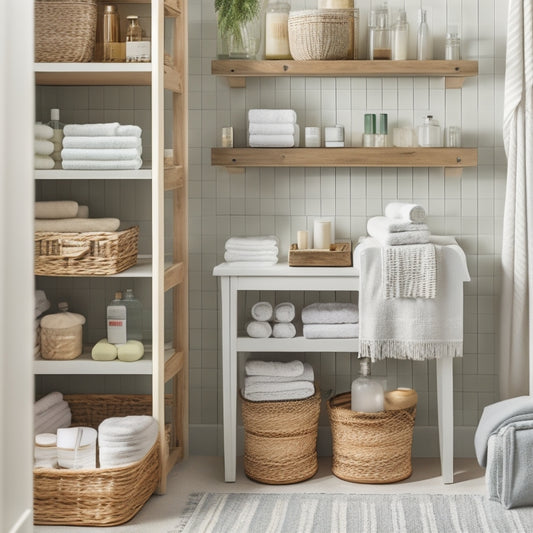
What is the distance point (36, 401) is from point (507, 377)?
1.80 meters

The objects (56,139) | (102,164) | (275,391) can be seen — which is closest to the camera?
(102,164)

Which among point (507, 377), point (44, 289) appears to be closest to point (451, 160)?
point (507, 377)

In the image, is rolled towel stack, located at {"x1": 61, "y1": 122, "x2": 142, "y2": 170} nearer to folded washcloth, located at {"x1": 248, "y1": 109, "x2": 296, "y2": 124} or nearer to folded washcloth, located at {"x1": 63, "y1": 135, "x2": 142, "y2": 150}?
folded washcloth, located at {"x1": 63, "y1": 135, "x2": 142, "y2": 150}

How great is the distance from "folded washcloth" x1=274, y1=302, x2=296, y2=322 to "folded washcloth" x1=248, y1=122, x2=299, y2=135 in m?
0.64

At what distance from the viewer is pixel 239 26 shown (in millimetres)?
3418

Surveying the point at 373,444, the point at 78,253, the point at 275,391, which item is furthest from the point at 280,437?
the point at 78,253

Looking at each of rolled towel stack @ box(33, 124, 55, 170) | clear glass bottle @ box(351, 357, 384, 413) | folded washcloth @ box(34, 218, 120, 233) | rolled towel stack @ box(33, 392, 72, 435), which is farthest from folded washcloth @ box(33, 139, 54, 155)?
clear glass bottle @ box(351, 357, 384, 413)

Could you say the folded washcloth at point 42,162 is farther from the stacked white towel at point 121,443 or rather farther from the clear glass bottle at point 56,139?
the stacked white towel at point 121,443

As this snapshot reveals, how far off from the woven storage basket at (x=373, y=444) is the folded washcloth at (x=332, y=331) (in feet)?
0.90

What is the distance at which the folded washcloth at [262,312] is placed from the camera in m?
3.36

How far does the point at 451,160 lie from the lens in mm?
3422

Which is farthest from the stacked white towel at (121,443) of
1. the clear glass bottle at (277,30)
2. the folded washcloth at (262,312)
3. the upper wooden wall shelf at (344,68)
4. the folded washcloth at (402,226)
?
the clear glass bottle at (277,30)

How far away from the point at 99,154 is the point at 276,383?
40.5 inches

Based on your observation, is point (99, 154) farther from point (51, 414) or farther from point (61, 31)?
point (51, 414)
